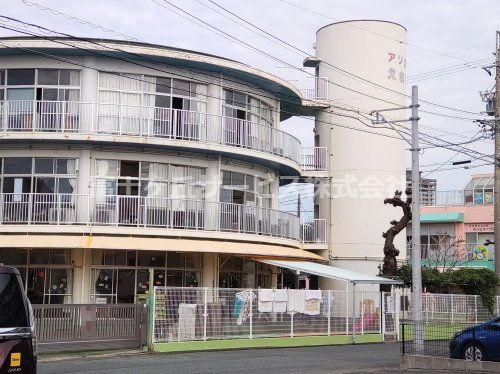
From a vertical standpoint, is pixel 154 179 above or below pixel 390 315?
above

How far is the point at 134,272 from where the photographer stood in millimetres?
27094

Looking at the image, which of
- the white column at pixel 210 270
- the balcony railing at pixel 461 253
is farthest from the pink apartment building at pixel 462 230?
the white column at pixel 210 270

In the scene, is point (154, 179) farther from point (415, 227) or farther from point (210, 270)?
point (415, 227)

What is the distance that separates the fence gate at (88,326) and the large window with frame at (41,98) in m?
8.26

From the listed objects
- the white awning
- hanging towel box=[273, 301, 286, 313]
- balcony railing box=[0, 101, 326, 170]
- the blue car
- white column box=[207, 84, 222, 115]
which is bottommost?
the blue car

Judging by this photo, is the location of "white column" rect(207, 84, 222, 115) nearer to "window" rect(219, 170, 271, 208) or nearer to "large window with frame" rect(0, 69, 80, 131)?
"window" rect(219, 170, 271, 208)

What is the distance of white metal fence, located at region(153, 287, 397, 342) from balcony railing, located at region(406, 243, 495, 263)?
26789 millimetres

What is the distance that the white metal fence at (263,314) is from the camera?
70.3 feet

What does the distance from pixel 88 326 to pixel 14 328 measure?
12093mm

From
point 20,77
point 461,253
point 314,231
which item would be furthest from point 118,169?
point 461,253

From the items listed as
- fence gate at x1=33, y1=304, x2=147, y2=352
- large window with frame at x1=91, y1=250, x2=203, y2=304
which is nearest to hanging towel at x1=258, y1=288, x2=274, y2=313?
fence gate at x1=33, y1=304, x2=147, y2=352

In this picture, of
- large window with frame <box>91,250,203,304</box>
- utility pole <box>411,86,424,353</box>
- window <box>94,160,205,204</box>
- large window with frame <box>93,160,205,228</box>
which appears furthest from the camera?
window <box>94,160,205,204</box>

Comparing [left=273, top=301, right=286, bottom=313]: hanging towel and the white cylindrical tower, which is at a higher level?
the white cylindrical tower

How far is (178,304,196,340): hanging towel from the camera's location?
70.8 feet
